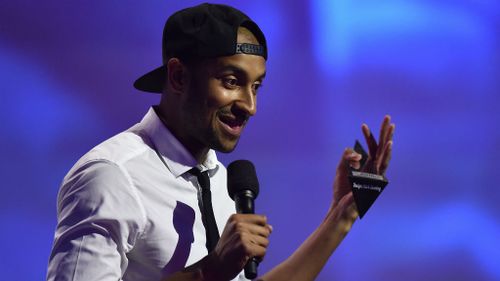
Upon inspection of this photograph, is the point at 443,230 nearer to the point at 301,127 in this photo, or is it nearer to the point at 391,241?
the point at 391,241

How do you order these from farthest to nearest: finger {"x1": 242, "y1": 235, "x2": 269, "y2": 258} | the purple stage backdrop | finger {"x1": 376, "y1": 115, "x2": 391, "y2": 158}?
the purple stage backdrop → finger {"x1": 376, "y1": 115, "x2": 391, "y2": 158} → finger {"x1": 242, "y1": 235, "x2": 269, "y2": 258}

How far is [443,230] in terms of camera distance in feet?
8.71

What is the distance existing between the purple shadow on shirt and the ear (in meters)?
0.28

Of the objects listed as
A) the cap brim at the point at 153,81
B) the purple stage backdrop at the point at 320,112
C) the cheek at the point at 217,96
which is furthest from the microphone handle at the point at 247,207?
the purple stage backdrop at the point at 320,112

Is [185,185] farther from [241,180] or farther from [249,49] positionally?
[249,49]

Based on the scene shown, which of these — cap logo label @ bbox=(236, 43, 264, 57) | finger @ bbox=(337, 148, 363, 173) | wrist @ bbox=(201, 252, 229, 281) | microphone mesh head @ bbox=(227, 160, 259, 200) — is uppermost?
cap logo label @ bbox=(236, 43, 264, 57)

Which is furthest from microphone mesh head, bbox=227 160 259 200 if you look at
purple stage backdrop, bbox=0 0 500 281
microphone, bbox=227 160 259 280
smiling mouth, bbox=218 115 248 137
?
purple stage backdrop, bbox=0 0 500 281

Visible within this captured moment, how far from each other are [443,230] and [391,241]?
0.20 m

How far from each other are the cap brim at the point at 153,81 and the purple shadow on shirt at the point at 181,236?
1.24 feet

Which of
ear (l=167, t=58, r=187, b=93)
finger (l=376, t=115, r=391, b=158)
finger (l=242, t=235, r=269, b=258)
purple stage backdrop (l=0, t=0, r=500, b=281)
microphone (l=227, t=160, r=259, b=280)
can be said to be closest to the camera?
finger (l=242, t=235, r=269, b=258)

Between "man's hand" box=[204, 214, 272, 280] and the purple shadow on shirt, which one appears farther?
the purple shadow on shirt

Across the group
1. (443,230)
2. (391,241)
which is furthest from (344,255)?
(443,230)

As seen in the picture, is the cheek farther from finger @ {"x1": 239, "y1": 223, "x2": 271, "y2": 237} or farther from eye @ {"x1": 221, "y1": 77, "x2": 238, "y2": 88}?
finger @ {"x1": 239, "y1": 223, "x2": 271, "y2": 237}

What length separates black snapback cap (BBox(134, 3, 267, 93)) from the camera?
1690mm
